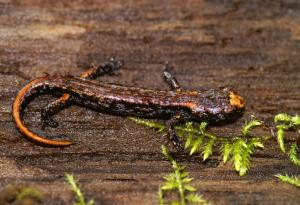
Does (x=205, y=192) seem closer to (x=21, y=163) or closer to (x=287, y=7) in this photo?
(x=21, y=163)

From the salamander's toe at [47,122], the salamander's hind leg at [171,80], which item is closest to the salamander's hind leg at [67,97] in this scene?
the salamander's toe at [47,122]

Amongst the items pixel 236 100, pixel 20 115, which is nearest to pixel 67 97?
pixel 20 115

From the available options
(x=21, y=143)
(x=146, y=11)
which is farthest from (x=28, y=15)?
(x=21, y=143)

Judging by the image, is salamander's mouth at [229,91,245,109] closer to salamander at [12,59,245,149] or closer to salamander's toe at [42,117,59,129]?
salamander at [12,59,245,149]

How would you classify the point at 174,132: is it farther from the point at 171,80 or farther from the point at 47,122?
the point at 47,122

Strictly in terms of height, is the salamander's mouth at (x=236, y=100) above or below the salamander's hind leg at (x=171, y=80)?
below

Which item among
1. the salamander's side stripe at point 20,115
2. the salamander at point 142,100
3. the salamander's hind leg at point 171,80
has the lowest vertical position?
the salamander's side stripe at point 20,115

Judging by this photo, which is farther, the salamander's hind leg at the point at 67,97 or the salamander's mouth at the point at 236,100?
the salamander's mouth at the point at 236,100

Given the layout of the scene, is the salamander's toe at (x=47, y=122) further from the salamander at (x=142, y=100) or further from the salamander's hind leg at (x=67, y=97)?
the salamander at (x=142, y=100)

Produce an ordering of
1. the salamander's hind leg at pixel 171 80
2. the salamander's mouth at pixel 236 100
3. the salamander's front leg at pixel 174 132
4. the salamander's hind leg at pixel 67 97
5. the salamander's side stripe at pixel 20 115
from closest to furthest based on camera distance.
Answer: the salamander's side stripe at pixel 20 115, the salamander's front leg at pixel 174 132, the salamander's hind leg at pixel 67 97, the salamander's mouth at pixel 236 100, the salamander's hind leg at pixel 171 80
